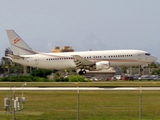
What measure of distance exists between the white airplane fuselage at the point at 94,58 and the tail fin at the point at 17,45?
5.74ft

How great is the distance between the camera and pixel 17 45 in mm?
64312

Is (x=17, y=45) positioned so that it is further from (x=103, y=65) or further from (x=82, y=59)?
(x=103, y=65)

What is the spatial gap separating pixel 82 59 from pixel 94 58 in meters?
2.26

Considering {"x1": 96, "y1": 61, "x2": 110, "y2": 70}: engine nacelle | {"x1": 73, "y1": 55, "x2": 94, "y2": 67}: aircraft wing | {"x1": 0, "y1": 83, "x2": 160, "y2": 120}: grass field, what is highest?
{"x1": 73, "y1": 55, "x2": 94, "y2": 67}: aircraft wing

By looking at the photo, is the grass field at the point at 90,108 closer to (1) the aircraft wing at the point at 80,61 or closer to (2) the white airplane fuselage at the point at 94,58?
(1) the aircraft wing at the point at 80,61

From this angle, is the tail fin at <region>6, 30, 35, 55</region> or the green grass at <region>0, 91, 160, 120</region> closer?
the green grass at <region>0, 91, 160, 120</region>

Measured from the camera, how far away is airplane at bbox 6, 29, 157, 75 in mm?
60062

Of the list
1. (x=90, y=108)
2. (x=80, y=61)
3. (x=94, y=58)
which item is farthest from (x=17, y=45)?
(x=90, y=108)

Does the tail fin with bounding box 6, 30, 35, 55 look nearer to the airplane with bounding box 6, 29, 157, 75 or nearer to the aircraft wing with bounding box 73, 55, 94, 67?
the airplane with bounding box 6, 29, 157, 75

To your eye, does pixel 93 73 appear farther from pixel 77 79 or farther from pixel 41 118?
pixel 41 118

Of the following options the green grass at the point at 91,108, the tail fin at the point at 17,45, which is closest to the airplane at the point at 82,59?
the tail fin at the point at 17,45

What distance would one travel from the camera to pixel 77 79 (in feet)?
191

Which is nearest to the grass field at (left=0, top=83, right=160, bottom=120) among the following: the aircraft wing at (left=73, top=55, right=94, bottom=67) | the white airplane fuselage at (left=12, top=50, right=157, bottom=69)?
the aircraft wing at (left=73, top=55, right=94, bottom=67)

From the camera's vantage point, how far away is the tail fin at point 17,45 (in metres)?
63.4
